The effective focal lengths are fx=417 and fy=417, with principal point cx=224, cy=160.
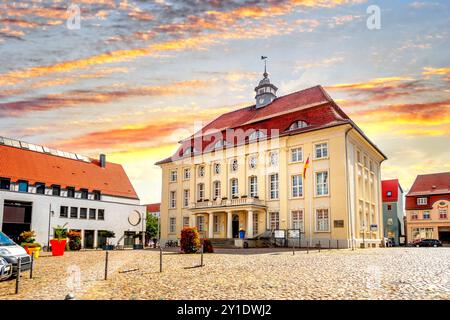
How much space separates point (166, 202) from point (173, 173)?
3.87 m

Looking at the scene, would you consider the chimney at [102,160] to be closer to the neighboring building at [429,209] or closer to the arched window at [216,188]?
the arched window at [216,188]

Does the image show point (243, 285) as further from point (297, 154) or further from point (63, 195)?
point (63, 195)

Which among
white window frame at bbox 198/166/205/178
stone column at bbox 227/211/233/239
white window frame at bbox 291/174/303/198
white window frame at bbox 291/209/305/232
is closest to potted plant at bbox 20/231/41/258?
stone column at bbox 227/211/233/239

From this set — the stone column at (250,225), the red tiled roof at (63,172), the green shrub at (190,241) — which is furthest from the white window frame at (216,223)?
the green shrub at (190,241)

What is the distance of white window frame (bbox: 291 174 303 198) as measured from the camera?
4000 cm

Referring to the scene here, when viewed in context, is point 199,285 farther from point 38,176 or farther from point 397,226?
point 397,226

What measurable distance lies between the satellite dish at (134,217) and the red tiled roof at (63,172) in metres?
2.70

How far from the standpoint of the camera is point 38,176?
50656 mm

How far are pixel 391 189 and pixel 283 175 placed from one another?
41640 mm

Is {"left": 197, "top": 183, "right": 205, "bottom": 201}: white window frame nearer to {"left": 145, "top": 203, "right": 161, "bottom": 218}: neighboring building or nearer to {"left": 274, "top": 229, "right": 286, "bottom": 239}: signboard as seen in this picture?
{"left": 274, "top": 229, "right": 286, "bottom": 239}: signboard

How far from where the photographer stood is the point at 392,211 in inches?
2847

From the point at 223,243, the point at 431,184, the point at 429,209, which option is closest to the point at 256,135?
the point at 223,243
